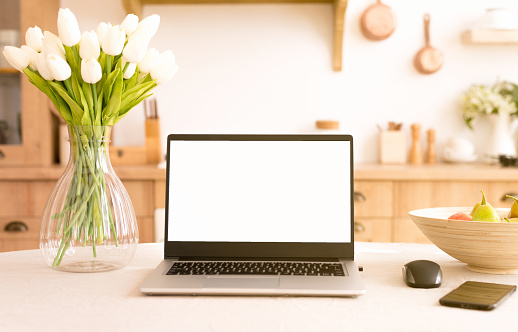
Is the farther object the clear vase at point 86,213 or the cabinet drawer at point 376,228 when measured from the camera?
the cabinet drawer at point 376,228

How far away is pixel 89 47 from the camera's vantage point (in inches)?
44.5

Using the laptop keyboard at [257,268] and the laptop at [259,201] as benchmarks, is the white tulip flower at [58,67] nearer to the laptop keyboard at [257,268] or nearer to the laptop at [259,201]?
the laptop at [259,201]

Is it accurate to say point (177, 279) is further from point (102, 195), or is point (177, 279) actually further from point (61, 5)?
point (61, 5)

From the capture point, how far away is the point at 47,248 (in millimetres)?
1198

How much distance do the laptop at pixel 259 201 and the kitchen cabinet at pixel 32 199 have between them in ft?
4.60

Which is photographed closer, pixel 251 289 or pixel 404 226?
pixel 251 289

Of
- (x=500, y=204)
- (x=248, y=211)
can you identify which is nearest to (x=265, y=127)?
(x=500, y=204)

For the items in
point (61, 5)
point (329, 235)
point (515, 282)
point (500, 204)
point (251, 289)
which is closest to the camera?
point (251, 289)

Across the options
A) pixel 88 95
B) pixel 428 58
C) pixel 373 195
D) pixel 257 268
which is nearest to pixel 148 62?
pixel 88 95

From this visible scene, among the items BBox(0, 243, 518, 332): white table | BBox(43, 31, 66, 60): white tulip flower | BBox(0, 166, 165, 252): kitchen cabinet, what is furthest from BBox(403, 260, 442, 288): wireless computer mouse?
BBox(0, 166, 165, 252): kitchen cabinet

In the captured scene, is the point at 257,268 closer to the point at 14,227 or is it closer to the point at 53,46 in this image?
the point at 53,46

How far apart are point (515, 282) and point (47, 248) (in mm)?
874

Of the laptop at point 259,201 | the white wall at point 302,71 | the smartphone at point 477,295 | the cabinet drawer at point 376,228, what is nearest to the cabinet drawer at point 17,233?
the white wall at point 302,71

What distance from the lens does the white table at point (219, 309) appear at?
872 mm
